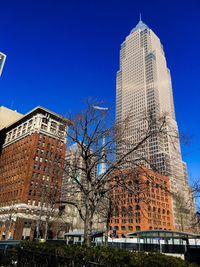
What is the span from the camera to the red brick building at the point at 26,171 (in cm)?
6650

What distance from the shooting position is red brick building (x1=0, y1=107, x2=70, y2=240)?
2618 inches

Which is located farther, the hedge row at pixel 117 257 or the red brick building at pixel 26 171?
the red brick building at pixel 26 171

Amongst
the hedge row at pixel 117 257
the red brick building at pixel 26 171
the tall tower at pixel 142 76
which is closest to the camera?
the hedge row at pixel 117 257

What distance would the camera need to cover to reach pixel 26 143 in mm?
80250

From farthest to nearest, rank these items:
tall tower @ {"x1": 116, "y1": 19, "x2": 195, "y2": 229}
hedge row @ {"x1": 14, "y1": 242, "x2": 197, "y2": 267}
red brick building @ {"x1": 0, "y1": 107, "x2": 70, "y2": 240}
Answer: tall tower @ {"x1": 116, "y1": 19, "x2": 195, "y2": 229}
red brick building @ {"x1": 0, "y1": 107, "x2": 70, "y2": 240}
hedge row @ {"x1": 14, "y1": 242, "x2": 197, "y2": 267}

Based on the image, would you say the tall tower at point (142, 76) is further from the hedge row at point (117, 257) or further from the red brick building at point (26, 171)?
the hedge row at point (117, 257)

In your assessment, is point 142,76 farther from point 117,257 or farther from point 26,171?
point 117,257

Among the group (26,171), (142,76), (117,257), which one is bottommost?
(117,257)

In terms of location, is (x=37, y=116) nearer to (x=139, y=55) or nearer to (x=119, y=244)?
(x=119, y=244)

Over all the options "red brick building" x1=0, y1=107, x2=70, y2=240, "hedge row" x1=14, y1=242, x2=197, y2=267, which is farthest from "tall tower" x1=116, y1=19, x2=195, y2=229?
"hedge row" x1=14, y1=242, x2=197, y2=267

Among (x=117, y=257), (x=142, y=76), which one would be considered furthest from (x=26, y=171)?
(x=142, y=76)

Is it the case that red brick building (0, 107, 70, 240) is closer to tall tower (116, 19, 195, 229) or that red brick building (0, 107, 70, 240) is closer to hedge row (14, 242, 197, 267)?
hedge row (14, 242, 197, 267)

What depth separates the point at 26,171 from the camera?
72.4 meters

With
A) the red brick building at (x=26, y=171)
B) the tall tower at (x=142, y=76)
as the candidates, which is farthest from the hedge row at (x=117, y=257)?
the tall tower at (x=142, y=76)
